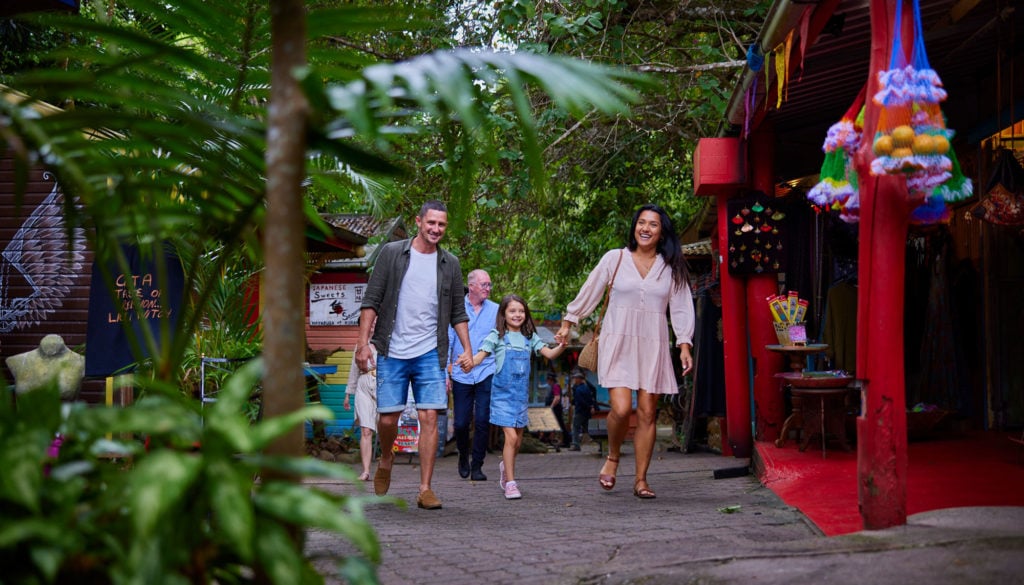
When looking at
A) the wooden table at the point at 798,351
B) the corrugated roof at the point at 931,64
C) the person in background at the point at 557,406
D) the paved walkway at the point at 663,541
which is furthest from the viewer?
the person in background at the point at 557,406

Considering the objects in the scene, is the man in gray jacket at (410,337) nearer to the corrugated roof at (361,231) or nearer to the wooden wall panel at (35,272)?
the wooden wall panel at (35,272)

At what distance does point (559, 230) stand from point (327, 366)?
430cm

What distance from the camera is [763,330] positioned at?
9688 millimetres

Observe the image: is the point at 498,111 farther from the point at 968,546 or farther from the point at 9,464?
the point at 9,464

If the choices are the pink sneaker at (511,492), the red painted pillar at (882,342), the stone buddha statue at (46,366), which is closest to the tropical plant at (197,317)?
the red painted pillar at (882,342)

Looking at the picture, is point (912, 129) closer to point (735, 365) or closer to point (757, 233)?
point (757, 233)

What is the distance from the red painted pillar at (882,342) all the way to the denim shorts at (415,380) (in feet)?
9.83

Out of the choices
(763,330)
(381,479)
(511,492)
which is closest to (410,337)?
(381,479)

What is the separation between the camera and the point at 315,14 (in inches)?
103

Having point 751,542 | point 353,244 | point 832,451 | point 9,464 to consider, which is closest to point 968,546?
point 751,542

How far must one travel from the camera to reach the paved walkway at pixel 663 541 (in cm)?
367

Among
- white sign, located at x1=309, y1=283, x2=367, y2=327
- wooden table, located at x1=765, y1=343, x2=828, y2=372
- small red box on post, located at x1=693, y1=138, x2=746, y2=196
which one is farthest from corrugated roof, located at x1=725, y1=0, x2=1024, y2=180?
white sign, located at x1=309, y1=283, x2=367, y2=327

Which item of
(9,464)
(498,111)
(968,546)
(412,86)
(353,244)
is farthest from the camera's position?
(353,244)

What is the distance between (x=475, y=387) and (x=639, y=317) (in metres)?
2.68
